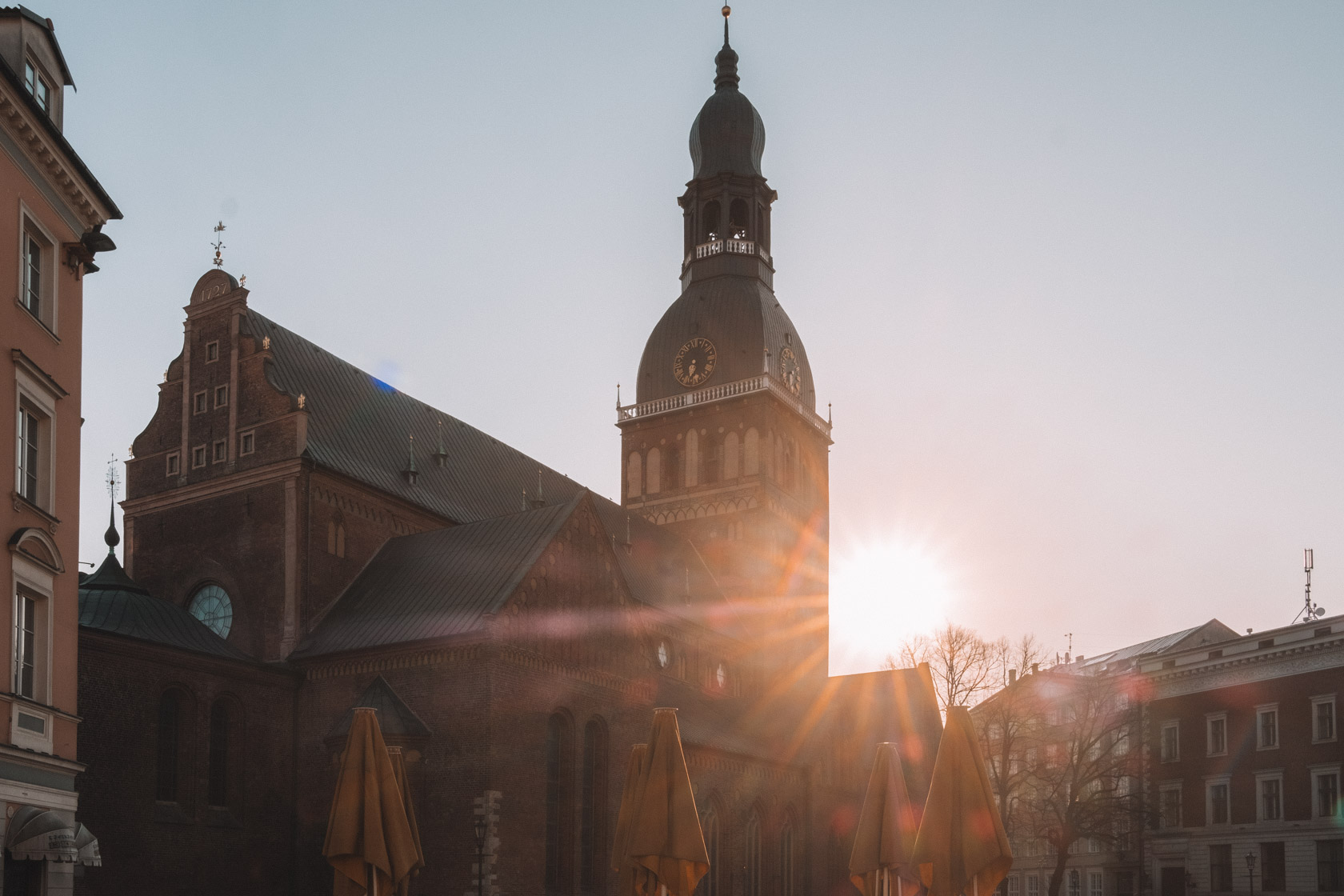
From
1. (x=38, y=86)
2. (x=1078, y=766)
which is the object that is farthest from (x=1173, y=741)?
(x=38, y=86)

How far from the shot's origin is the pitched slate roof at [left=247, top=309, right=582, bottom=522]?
3922 cm

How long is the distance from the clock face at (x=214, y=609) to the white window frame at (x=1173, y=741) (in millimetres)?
37840

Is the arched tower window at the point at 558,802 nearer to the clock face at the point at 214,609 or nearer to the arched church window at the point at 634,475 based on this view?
the clock face at the point at 214,609

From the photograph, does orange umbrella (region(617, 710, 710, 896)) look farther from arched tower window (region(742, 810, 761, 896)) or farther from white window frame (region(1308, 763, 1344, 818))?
white window frame (region(1308, 763, 1344, 818))

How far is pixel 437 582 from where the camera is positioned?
3700 cm

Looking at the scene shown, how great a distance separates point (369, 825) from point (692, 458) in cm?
3999

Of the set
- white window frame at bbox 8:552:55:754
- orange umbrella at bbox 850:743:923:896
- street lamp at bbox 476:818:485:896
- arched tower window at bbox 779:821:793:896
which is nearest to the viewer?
white window frame at bbox 8:552:55:754

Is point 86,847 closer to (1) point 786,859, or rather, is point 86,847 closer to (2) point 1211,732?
(1) point 786,859

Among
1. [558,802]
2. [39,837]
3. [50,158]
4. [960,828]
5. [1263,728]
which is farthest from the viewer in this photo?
[1263,728]

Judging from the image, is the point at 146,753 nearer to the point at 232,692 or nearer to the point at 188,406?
the point at 232,692

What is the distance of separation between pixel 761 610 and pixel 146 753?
29.5m

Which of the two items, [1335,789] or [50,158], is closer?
[50,158]

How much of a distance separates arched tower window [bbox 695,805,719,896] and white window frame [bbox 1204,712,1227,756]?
2168cm

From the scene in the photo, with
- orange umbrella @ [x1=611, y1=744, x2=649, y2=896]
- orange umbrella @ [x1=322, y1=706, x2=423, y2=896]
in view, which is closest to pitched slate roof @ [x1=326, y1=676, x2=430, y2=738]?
orange umbrella @ [x1=611, y1=744, x2=649, y2=896]
